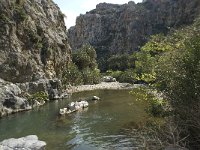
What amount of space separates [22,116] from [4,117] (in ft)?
7.58

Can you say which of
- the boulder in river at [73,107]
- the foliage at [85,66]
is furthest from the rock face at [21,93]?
the foliage at [85,66]

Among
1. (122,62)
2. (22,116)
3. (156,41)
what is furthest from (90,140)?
(122,62)

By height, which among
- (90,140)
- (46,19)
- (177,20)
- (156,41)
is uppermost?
(177,20)

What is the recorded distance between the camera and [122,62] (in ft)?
491

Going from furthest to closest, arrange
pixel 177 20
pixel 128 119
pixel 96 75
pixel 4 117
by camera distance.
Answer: pixel 177 20, pixel 96 75, pixel 4 117, pixel 128 119

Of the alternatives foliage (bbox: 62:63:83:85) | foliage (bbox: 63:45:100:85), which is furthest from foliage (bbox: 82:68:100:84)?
foliage (bbox: 62:63:83:85)

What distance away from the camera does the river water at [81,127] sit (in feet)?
93.4

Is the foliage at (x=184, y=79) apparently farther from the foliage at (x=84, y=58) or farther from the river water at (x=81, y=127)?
the foliage at (x=84, y=58)

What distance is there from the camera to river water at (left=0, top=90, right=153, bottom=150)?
2847 centimetres

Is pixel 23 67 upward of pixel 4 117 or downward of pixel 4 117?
upward

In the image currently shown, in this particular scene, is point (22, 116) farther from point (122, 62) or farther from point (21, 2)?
point (122, 62)

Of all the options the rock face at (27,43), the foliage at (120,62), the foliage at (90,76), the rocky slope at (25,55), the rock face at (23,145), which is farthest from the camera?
the foliage at (120,62)

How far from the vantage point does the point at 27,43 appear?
67.6 meters

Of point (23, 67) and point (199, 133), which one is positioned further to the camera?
point (23, 67)
